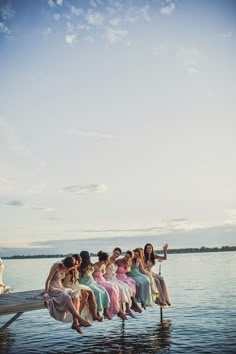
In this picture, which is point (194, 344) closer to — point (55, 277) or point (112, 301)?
point (112, 301)

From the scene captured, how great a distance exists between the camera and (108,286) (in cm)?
1438

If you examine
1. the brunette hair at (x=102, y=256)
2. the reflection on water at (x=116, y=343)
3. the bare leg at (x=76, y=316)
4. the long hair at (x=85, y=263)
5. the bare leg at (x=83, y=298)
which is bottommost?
the reflection on water at (x=116, y=343)

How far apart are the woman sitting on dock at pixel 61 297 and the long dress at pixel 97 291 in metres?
1.17

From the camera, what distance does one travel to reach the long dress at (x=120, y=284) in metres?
15.0

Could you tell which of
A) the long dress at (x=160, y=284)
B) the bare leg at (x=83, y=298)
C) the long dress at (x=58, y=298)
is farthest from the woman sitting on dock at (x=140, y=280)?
the long dress at (x=58, y=298)

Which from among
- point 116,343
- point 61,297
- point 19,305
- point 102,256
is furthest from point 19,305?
point 116,343

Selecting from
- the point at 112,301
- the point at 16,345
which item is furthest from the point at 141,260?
the point at 16,345

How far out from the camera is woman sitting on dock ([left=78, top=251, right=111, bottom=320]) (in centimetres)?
1359

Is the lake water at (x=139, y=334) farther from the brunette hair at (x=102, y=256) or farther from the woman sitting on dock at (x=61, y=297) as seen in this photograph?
the brunette hair at (x=102, y=256)

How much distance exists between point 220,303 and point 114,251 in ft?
49.0

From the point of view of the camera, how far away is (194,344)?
50.1 feet

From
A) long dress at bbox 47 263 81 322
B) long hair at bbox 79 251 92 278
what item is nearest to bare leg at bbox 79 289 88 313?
long dress at bbox 47 263 81 322

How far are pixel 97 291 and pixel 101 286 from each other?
0.49 meters

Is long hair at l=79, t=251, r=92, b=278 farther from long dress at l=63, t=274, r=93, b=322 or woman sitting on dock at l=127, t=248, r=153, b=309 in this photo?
woman sitting on dock at l=127, t=248, r=153, b=309
